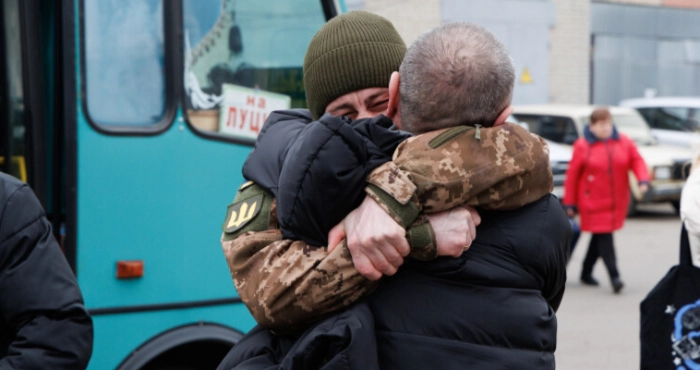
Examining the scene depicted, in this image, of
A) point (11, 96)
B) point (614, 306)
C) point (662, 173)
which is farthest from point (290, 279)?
point (662, 173)

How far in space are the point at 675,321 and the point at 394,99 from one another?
93.1 inches

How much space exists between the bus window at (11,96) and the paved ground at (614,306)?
3.86 m

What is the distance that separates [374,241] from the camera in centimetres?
170

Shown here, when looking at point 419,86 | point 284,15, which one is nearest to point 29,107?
point 284,15

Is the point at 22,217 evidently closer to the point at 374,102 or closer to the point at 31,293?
the point at 31,293

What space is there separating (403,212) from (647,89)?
83.1 feet

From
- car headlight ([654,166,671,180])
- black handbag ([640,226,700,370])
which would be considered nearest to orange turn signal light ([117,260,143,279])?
black handbag ([640,226,700,370])

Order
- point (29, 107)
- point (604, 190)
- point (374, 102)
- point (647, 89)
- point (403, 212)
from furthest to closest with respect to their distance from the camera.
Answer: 1. point (647, 89)
2. point (604, 190)
3. point (29, 107)
4. point (374, 102)
5. point (403, 212)

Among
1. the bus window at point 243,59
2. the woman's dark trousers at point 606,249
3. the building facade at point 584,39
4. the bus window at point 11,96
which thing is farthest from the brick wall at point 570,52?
the bus window at point 11,96

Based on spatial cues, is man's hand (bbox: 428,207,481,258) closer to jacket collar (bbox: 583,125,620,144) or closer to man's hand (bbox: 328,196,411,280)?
man's hand (bbox: 328,196,411,280)

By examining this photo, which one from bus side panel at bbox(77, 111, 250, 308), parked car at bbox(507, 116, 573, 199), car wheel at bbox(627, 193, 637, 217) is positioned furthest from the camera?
car wheel at bbox(627, 193, 637, 217)

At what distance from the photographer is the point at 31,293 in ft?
7.67

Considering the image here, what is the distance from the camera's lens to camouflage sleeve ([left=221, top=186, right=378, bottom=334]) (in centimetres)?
173

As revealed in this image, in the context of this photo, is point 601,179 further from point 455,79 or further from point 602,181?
point 455,79
